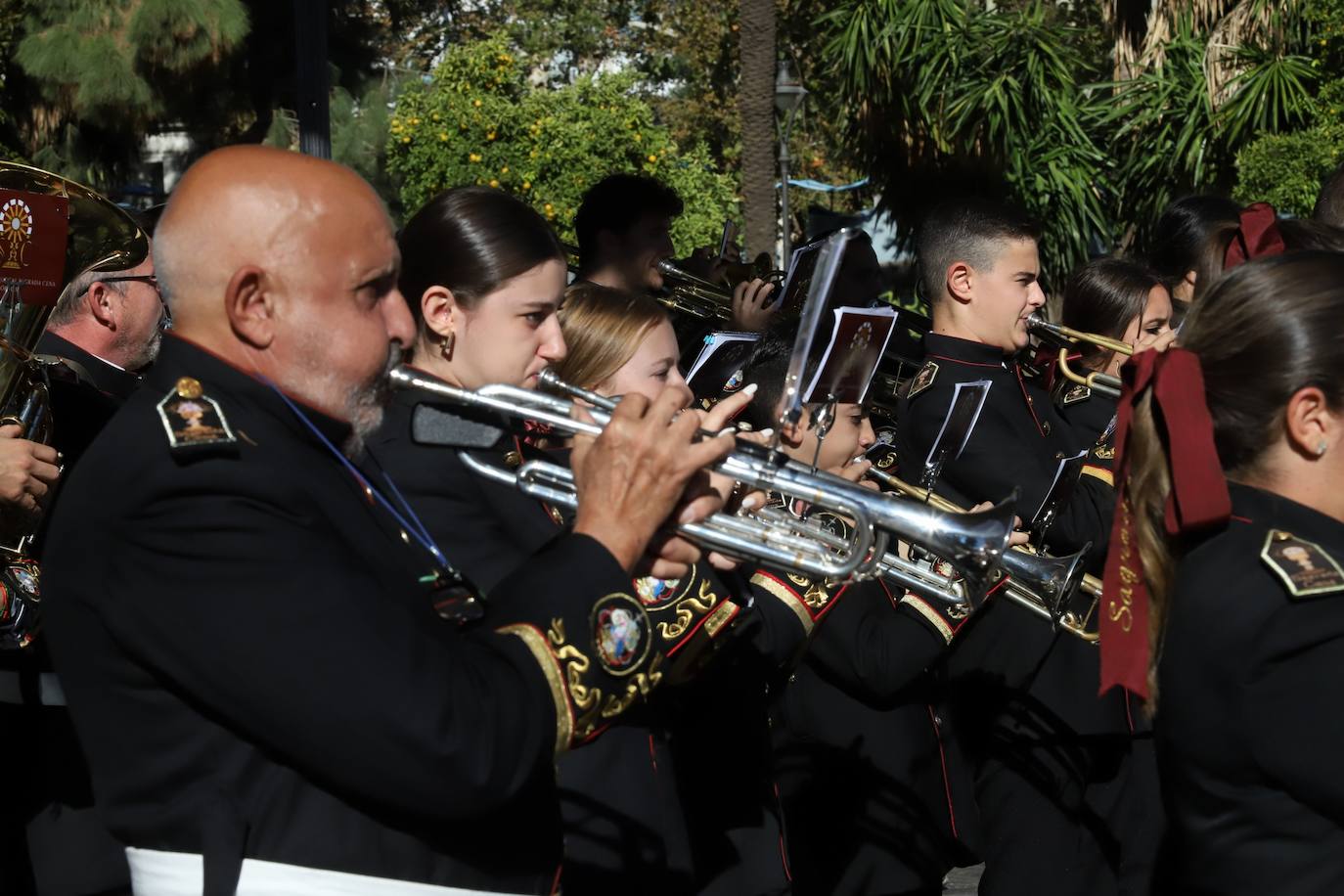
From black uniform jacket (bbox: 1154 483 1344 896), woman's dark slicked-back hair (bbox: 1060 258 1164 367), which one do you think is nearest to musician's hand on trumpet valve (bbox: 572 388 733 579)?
black uniform jacket (bbox: 1154 483 1344 896)

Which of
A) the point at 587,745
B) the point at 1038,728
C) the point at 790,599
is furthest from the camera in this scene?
the point at 1038,728

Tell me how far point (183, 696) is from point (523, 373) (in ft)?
4.37

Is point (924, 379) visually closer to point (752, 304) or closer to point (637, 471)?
point (752, 304)

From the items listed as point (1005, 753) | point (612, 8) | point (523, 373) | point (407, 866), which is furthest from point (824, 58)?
point (612, 8)

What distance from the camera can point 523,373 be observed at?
314 cm

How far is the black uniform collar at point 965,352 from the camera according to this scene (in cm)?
481

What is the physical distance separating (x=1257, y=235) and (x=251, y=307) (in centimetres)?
331

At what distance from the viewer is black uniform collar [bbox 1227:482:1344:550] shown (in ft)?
7.45

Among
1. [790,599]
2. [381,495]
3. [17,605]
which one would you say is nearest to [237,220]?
[381,495]

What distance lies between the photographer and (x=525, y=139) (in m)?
16.8

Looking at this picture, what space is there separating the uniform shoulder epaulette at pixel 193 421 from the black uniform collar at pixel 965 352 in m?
3.17

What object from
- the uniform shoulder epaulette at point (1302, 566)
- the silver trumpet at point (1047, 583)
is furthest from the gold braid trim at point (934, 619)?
the uniform shoulder epaulette at point (1302, 566)

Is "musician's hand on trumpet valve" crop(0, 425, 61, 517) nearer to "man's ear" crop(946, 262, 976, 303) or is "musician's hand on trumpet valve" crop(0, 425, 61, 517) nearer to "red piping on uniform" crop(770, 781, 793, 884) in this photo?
"red piping on uniform" crop(770, 781, 793, 884)

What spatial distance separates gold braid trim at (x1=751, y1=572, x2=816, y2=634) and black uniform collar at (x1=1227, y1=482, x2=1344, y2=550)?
1365 millimetres
